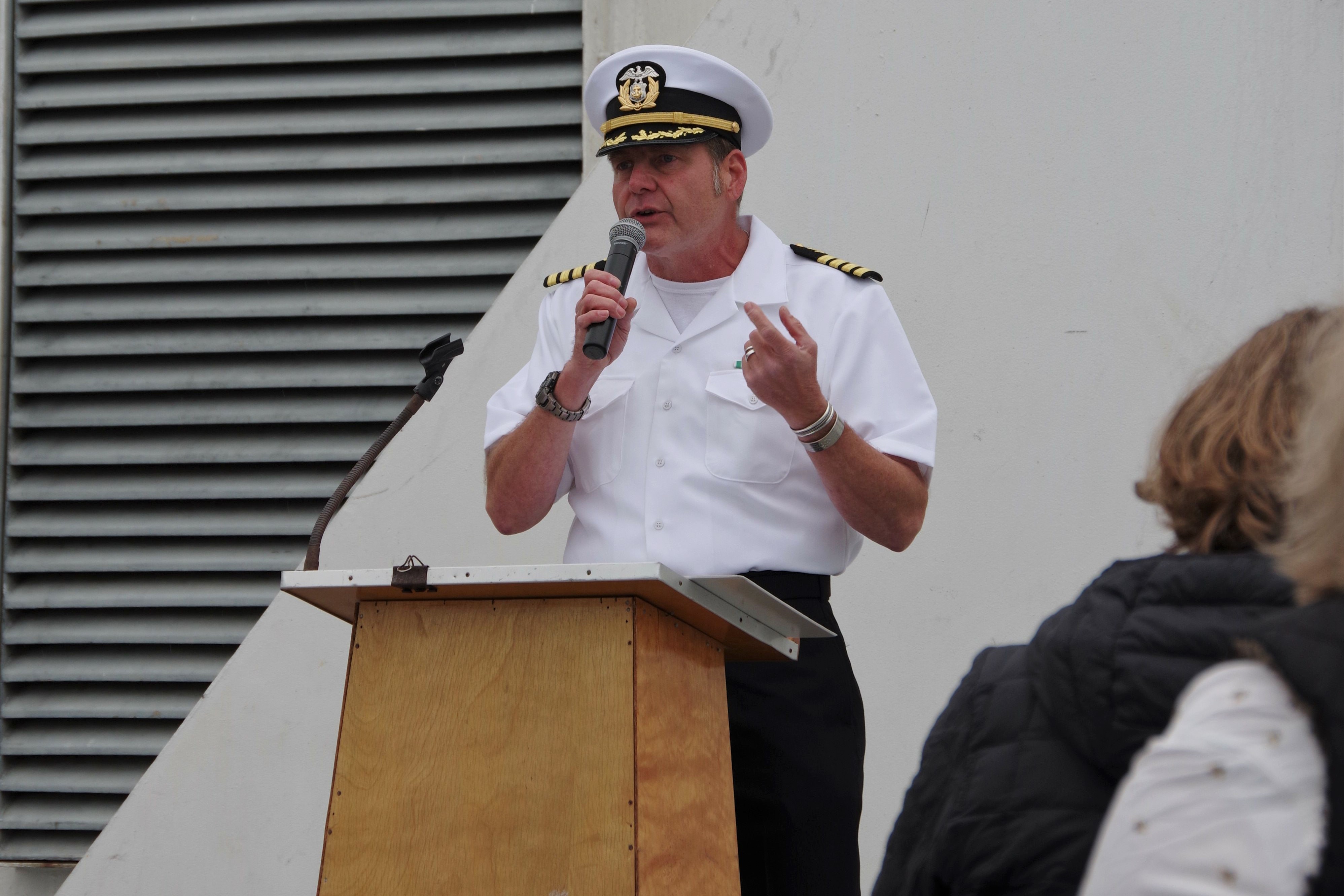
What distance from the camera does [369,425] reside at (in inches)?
154

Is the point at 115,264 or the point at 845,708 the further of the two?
the point at 115,264

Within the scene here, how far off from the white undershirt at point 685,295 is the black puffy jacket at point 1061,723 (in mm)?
1096

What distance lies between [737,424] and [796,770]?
553 mm

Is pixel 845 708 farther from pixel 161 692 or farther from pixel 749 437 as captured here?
pixel 161 692

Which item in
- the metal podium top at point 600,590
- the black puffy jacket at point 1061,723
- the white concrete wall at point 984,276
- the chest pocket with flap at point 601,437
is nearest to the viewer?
the black puffy jacket at point 1061,723

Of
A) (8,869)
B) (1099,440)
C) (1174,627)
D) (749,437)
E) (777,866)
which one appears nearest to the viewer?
(1174,627)

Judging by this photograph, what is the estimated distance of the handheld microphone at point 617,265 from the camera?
192 cm

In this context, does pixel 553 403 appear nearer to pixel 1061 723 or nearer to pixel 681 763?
pixel 681 763

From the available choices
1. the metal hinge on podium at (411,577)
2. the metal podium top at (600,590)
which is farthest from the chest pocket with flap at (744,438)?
the metal hinge on podium at (411,577)

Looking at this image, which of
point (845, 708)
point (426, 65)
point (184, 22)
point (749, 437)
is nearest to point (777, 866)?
point (845, 708)

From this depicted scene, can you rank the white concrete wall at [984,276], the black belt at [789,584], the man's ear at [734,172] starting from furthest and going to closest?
1. the white concrete wall at [984,276]
2. the man's ear at [734,172]
3. the black belt at [789,584]

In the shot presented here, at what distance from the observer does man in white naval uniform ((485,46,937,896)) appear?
1.95 meters

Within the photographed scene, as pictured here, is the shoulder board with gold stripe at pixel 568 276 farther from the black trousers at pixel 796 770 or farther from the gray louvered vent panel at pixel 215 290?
the gray louvered vent panel at pixel 215 290

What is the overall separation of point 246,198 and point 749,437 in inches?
94.5
